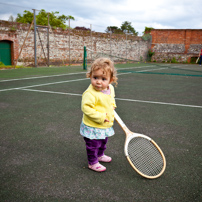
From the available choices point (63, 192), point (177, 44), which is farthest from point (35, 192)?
point (177, 44)

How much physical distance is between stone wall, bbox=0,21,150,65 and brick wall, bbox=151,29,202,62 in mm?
5027

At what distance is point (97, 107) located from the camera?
2408mm

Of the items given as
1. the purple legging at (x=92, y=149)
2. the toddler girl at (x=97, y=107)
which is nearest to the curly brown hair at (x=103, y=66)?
the toddler girl at (x=97, y=107)

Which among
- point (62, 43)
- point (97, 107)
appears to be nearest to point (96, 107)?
point (97, 107)

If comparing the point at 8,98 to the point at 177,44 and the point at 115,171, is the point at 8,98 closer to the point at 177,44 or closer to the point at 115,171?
the point at 115,171

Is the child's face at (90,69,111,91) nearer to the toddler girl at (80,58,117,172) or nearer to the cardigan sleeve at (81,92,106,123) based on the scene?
the toddler girl at (80,58,117,172)

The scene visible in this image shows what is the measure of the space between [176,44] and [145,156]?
33388 millimetres

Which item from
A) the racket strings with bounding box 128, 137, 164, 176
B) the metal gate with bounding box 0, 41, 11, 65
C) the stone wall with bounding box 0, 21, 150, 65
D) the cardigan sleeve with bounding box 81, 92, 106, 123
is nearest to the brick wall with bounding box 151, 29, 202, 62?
the stone wall with bounding box 0, 21, 150, 65

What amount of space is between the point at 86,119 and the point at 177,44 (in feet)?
110

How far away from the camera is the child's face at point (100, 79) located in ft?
7.61

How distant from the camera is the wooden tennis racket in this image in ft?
7.82

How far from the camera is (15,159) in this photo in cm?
274

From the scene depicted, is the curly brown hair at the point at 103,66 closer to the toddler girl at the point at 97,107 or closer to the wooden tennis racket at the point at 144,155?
the toddler girl at the point at 97,107

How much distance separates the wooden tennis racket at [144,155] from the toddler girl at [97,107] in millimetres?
190
